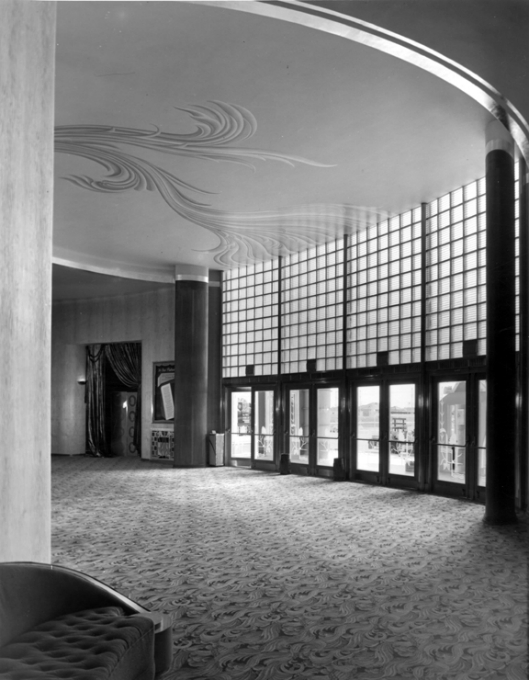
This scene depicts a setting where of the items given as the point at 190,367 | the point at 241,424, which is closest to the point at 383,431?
the point at 241,424

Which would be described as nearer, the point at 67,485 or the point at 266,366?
the point at 67,485

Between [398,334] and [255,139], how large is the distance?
4930 millimetres

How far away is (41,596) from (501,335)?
658 cm

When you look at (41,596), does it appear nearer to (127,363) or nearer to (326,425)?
(326,425)

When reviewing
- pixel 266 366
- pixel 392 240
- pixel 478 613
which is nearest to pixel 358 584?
pixel 478 613

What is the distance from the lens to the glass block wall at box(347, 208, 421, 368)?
11914 mm

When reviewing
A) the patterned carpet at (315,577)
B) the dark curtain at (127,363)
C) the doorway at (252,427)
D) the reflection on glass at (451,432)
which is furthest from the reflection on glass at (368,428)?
the dark curtain at (127,363)

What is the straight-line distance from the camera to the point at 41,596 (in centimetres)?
342

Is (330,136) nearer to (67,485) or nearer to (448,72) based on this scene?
(448,72)

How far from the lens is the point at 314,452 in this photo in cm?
1427

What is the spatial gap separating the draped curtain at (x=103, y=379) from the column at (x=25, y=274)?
51.7 feet

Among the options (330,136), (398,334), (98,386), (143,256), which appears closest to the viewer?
(330,136)

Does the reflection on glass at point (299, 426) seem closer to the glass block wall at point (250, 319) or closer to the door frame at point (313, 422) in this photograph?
the door frame at point (313, 422)

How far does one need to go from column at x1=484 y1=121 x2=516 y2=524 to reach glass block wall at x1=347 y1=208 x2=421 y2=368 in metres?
3.32
